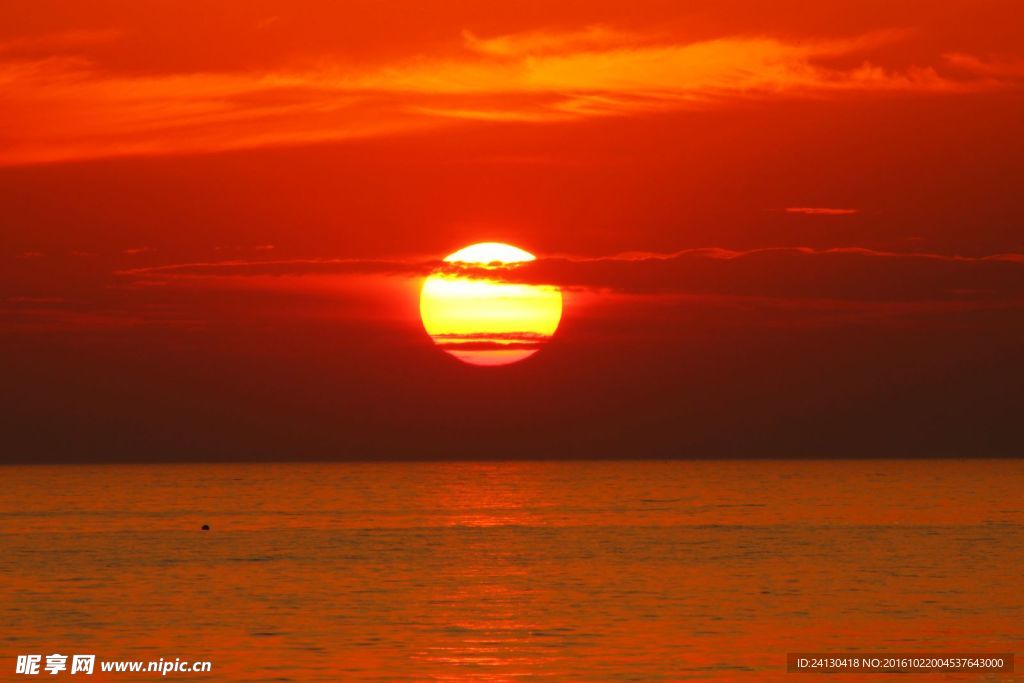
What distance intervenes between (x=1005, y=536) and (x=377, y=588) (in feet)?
193

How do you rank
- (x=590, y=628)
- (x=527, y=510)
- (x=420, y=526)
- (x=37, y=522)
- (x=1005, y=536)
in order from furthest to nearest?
(x=527, y=510)
(x=37, y=522)
(x=420, y=526)
(x=1005, y=536)
(x=590, y=628)

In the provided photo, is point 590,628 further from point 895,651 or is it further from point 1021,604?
point 1021,604

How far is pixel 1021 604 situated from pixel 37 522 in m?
103

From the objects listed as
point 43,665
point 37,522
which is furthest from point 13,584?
point 37,522

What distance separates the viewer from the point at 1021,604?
212ft

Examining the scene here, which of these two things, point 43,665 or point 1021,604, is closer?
point 43,665

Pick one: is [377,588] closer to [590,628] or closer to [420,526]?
[590,628]

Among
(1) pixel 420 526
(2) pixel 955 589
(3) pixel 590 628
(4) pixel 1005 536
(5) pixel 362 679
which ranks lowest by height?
(5) pixel 362 679

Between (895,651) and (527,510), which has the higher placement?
(527,510)

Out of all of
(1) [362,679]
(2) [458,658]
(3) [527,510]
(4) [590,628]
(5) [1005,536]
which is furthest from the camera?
(3) [527,510]

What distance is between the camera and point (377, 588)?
73875 millimetres

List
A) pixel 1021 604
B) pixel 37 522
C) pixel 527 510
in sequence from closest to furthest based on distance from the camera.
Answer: pixel 1021 604 < pixel 37 522 < pixel 527 510

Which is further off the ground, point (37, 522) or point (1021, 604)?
point (37, 522)

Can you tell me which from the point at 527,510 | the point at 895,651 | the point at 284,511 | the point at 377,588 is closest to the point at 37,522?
the point at 284,511
